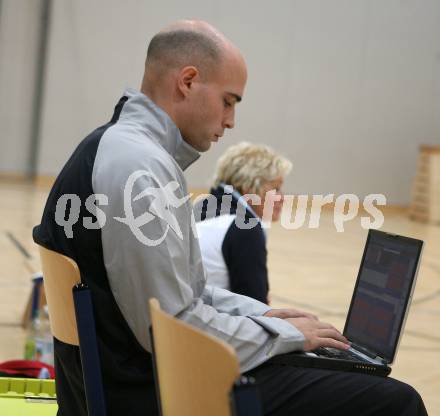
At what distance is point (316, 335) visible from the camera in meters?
2.09

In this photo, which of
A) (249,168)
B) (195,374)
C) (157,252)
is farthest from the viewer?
(249,168)

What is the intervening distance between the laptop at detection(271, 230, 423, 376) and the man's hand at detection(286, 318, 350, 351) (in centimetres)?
3

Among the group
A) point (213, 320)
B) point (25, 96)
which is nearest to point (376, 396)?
point (213, 320)

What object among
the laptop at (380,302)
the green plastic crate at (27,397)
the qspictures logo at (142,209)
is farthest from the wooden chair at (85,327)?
the green plastic crate at (27,397)

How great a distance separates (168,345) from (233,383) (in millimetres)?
234

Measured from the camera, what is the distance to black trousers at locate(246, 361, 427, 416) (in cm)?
197

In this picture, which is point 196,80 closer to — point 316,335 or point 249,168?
point 316,335

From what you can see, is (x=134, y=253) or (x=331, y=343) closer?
(x=134, y=253)

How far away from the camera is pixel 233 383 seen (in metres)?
1.37

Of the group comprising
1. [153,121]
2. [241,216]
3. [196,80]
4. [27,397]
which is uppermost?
[196,80]

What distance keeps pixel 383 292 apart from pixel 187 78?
82cm

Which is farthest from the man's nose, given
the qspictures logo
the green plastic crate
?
the green plastic crate

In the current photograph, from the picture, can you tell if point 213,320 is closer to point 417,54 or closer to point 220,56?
point 220,56

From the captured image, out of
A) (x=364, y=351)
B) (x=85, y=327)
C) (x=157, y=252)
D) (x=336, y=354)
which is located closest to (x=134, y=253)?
(x=157, y=252)
